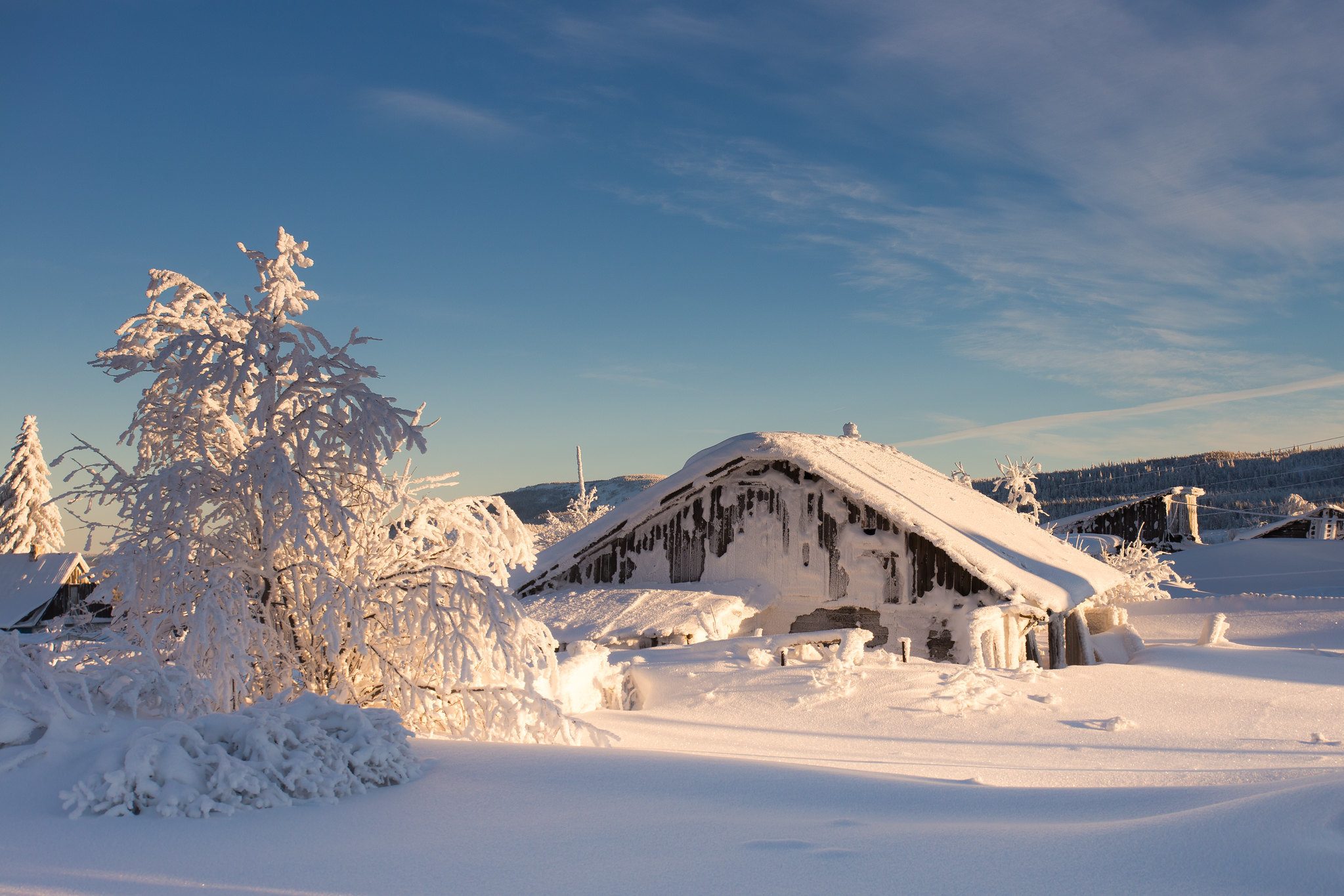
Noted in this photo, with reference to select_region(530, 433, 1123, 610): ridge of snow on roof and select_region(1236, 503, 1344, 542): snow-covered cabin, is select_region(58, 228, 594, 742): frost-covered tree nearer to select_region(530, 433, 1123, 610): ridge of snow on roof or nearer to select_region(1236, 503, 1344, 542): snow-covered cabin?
select_region(530, 433, 1123, 610): ridge of snow on roof

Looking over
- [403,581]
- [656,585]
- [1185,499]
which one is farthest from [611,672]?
[1185,499]

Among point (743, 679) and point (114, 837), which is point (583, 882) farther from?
point (743, 679)

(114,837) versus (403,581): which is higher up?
(403,581)

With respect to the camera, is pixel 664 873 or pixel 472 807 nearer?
pixel 664 873

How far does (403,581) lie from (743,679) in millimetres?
4249

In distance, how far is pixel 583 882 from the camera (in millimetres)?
3023

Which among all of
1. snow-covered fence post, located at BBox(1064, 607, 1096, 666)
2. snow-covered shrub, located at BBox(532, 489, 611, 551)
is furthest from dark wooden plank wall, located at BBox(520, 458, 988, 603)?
snow-covered shrub, located at BBox(532, 489, 611, 551)

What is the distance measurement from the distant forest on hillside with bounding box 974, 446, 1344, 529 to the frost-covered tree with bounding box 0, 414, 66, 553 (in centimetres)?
6639

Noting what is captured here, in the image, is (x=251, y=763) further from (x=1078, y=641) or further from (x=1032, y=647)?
(x=1078, y=641)

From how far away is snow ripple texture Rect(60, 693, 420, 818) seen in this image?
377 centimetres

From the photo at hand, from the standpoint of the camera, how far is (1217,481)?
79.4 meters

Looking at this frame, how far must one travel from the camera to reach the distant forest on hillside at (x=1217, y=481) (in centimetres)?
6994

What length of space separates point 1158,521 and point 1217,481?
1868 inches

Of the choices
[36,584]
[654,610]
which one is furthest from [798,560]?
[36,584]
